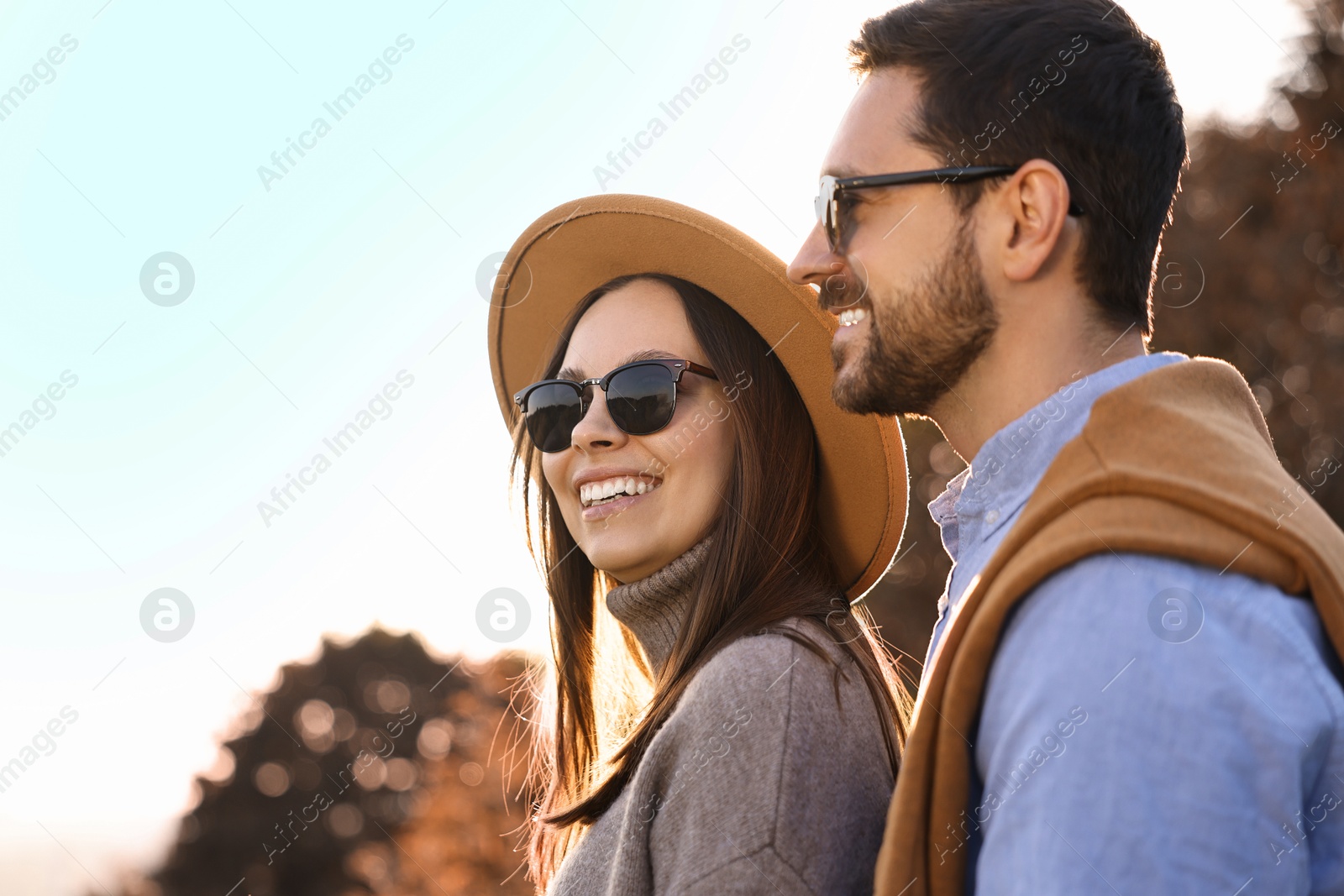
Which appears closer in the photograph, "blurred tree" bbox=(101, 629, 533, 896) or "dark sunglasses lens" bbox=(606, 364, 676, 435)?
"dark sunglasses lens" bbox=(606, 364, 676, 435)

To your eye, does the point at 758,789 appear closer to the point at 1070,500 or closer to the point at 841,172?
the point at 1070,500

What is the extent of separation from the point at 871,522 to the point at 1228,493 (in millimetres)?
1469

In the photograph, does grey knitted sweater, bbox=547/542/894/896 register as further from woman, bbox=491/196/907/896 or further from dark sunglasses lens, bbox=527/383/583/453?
dark sunglasses lens, bbox=527/383/583/453

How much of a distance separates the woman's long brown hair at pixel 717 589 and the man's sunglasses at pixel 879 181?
0.58 meters

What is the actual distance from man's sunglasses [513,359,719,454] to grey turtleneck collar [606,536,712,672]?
1.14 ft

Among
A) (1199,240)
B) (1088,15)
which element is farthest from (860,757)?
(1199,240)

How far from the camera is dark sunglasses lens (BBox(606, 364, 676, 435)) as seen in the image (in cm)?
293

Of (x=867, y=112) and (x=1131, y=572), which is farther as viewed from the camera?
(x=867, y=112)

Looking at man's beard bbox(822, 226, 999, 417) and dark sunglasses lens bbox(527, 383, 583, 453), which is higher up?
dark sunglasses lens bbox(527, 383, 583, 453)

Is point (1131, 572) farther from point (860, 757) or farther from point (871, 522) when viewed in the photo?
point (871, 522)

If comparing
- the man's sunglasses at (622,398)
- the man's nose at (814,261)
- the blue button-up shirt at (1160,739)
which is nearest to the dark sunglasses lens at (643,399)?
the man's sunglasses at (622,398)

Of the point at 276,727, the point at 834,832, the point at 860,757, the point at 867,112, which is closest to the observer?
the point at 834,832

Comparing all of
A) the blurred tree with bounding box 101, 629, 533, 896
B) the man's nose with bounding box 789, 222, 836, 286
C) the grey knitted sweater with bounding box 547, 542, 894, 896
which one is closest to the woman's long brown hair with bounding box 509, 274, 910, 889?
the grey knitted sweater with bounding box 547, 542, 894, 896

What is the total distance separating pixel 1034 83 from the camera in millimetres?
2312
